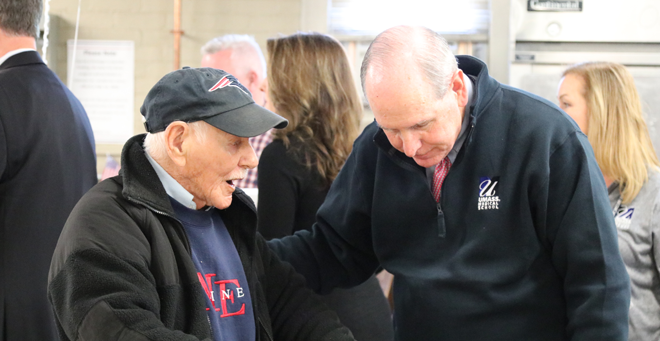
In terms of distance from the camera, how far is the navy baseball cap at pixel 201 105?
124 centimetres

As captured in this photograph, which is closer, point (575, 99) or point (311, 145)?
point (311, 145)

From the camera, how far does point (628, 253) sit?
2035mm

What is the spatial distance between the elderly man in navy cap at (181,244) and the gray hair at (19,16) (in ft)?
3.02

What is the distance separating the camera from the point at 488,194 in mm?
1456

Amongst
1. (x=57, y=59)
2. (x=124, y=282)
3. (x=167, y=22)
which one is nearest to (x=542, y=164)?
(x=124, y=282)

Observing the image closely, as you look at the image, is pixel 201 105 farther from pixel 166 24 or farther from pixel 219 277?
pixel 166 24

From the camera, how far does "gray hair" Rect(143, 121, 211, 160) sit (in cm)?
127

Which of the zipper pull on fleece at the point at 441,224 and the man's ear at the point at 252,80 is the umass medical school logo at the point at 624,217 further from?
the man's ear at the point at 252,80

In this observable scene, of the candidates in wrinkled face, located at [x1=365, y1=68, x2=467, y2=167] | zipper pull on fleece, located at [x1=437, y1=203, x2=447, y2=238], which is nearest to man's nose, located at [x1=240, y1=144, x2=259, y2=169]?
wrinkled face, located at [x1=365, y1=68, x2=467, y2=167]

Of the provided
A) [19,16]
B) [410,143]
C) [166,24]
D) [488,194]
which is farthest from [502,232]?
[166,24]

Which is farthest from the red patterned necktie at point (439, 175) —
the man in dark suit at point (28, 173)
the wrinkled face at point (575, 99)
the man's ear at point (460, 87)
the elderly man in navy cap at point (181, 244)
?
the man in dark suit at point (28, 173)

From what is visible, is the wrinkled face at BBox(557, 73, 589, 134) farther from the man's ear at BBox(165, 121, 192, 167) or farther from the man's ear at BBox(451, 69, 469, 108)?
the man's ear at BBox(165, 121, 192, 167)

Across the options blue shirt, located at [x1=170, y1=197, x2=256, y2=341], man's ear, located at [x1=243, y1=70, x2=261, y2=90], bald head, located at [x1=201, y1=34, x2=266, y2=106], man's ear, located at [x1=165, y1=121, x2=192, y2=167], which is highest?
bald head, located at [x1=201, y1=34, x2=266, y2=106]

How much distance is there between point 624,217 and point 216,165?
143 cm
